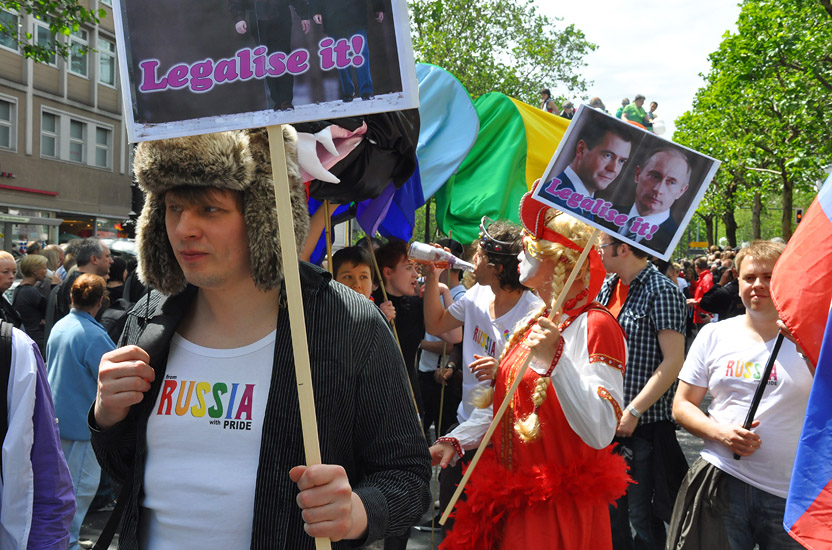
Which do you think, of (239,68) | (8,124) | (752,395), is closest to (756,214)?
(8,124)

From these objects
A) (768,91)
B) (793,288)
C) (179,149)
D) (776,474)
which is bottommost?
(776,474)

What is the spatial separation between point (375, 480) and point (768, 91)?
66.1ft

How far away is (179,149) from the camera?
1768 mm

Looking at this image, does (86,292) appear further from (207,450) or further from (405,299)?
(207,450)

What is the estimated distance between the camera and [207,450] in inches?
68.7

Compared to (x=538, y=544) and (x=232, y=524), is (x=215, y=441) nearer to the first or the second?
(x=232, y=524)

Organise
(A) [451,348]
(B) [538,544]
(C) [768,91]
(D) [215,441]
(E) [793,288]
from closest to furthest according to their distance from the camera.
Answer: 1. (D) [215,441]
2. (E) [793,288]
3. (B) [538,544]
4. (A) [451,348]
5. (C) [768,91]

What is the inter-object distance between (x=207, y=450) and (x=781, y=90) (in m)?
18.3

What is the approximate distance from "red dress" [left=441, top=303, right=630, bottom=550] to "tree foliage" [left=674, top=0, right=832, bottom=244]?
11765 mm

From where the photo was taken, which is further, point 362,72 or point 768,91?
point 768,91

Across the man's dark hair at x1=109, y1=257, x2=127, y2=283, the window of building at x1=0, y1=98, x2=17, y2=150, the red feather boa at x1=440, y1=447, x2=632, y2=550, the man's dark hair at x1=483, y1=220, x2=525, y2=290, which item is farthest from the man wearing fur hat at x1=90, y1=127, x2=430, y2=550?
the window of building at x1=0, y1=98, x2=17, y2=150

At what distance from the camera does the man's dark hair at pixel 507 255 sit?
14.0ft

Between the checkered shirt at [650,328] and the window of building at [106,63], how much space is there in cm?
3017

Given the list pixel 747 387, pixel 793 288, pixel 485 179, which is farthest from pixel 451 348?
pixel 793 288
